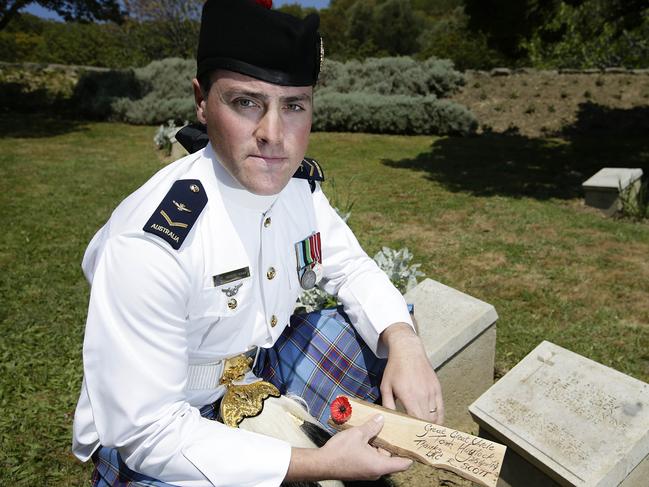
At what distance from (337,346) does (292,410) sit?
35 cm

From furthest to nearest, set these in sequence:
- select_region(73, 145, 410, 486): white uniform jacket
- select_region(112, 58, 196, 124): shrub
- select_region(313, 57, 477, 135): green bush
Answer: select_region(112, 58, 196, 124): shrub, select_region(313, 57, 477, 135): green bush, select_region(73, 145, 410, 486): white uniform jacket

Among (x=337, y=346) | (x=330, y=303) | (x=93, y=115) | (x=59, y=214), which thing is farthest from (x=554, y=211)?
(x=93, y=115)

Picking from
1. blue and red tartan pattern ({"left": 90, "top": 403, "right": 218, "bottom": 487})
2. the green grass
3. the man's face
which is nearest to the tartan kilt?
blue and red tartan pattern ({"left": 90, "top": 403, "right": 218, "bottom": 487})

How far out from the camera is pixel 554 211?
21.7 feet

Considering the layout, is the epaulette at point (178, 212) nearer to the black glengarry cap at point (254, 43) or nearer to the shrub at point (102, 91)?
the black glengarry cap at point (254, 43)

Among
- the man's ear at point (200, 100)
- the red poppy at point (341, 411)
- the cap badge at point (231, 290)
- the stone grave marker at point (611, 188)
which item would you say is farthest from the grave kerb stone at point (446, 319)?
the stone grave marker at point (611, 188)

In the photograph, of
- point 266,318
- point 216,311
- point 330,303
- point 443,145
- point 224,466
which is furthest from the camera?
point 443,145

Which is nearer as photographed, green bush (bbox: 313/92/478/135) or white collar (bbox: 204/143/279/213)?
white collar (bbox: 204/143/279/213)

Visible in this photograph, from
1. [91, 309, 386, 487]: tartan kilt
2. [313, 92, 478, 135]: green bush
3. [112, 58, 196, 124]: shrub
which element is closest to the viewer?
[91, 309, 386, 487]: tartan kilt

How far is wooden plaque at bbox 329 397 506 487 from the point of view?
1386mm

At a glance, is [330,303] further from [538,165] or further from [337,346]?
[538,165]

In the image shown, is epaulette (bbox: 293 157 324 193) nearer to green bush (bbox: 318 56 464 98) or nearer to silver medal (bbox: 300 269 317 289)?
silver medal (bbox: 300 269 317 289)

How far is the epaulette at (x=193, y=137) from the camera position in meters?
2.05

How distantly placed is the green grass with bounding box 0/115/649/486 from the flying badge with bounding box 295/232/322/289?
5.75 feet
